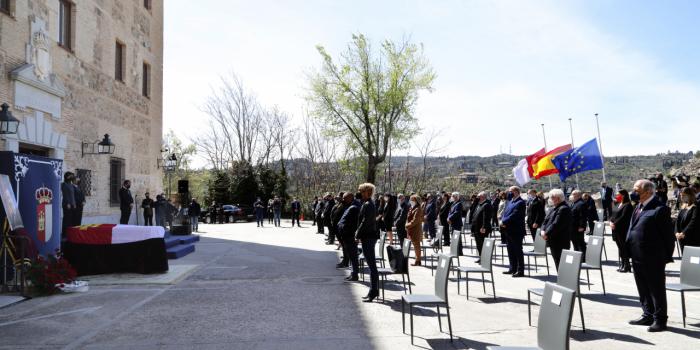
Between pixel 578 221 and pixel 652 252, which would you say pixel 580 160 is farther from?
pixel 652 252

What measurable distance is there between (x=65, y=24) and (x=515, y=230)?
13.1m

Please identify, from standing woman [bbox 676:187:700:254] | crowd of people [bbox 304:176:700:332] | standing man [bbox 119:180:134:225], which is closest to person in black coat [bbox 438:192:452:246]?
crowd of people [bbox 304:176:700:332]

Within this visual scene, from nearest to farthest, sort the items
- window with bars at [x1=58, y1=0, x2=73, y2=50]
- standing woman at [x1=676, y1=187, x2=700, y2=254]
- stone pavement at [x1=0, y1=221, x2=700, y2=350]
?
stone pavement at [x1=0, y1=221, x2=700, y2=350] < standing woman at [x1=676, y1=187, x2=700, y2=254] < window with bars at [x1=58, y1=0, x2=73, y2=50]

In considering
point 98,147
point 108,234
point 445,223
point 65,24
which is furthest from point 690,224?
point 65,24

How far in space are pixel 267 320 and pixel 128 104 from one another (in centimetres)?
1414

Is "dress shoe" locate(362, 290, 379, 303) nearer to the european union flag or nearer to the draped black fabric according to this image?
the draped black fabric

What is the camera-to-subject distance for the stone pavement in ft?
19.4

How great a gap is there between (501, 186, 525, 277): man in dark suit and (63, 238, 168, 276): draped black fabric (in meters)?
7.41

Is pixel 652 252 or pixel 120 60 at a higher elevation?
pixel 120 60

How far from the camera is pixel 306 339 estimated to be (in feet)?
19.7

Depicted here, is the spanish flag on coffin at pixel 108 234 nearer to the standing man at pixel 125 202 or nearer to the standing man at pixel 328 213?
the standing man at pixel 125 202

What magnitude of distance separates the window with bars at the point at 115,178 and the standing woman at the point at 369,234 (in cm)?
1174

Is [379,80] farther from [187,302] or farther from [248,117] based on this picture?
[187,302]

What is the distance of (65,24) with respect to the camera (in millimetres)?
14484
